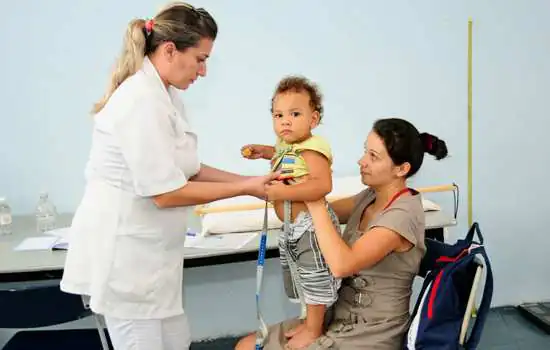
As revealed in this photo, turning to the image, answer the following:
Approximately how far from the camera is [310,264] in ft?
5.47

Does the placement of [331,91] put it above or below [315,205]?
above

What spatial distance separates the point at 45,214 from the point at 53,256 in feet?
1.72

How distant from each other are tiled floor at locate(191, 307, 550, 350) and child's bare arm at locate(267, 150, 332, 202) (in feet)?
4.86

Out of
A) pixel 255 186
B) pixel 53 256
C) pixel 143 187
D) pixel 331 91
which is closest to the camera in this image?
pixel 143 187

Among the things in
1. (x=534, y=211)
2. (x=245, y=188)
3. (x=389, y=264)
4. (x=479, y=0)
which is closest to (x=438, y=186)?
(x=534, y=211)

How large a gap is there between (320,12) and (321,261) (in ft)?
4.61

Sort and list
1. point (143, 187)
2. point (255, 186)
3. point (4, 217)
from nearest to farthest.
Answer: point (143, 187) → point (255, 186) → point (4, 217)

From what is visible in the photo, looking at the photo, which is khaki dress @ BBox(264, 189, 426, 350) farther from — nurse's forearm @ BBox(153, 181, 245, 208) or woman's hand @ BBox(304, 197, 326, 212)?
nurse's forearm @ BBox(153, 181, 245, 208)

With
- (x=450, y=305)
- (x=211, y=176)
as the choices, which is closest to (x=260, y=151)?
(x=211, y=176)

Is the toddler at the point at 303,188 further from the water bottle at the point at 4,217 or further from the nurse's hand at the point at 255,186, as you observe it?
the water bottle at the point at 4,217

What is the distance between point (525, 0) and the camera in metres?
2.79

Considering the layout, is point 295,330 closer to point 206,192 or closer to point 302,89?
point 206,192

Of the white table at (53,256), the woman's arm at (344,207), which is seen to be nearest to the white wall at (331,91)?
the white table at (53,256)

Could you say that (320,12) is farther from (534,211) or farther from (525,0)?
(534,211)
